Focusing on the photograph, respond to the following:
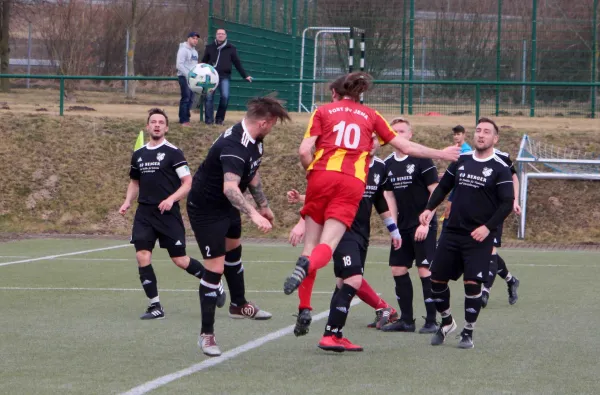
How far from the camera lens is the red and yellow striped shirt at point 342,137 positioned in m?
7.77

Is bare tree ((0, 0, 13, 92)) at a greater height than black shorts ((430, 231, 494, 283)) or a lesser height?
greater

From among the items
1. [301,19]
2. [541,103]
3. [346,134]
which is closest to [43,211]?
[301,19]

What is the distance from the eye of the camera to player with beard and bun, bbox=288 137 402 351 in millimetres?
8023

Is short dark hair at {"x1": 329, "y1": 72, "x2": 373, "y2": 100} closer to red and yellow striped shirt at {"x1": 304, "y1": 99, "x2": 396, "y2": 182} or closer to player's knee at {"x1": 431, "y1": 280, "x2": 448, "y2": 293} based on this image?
red and yellow striped shirt at {"x1": 304, "y1": 99, "x2": 396, "y2": 182}

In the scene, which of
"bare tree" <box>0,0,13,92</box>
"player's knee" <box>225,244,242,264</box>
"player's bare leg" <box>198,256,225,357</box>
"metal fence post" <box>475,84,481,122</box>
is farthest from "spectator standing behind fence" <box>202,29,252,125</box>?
"bare tree" <box>0,0,13,92</box>

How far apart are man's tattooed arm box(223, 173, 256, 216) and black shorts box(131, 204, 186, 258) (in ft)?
9.23

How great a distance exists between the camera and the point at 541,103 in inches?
1030

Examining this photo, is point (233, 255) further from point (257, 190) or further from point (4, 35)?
point (4, 35)

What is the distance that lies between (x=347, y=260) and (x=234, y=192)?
126 cm

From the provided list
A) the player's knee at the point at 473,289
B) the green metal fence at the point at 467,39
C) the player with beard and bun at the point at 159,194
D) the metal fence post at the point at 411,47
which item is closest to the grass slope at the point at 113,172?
the metal fence post at the point at 411,47

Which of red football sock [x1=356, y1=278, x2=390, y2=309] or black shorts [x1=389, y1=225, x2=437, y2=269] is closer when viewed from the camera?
red football sock [x1=356, y1=278, x2=390, y2=309]

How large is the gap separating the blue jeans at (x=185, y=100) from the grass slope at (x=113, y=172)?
289mm

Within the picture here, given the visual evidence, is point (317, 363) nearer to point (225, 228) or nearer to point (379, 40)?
point (225, 228)

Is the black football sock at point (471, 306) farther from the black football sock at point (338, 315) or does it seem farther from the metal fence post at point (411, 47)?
the metal fence post at point (411, 47)
